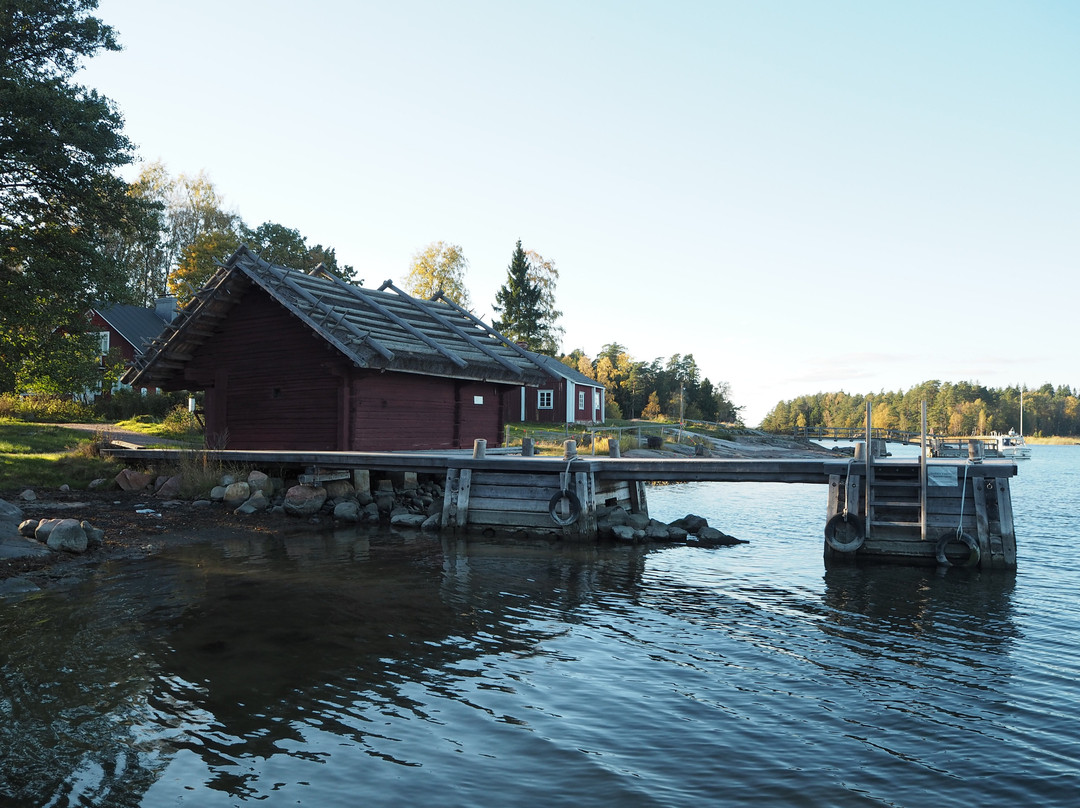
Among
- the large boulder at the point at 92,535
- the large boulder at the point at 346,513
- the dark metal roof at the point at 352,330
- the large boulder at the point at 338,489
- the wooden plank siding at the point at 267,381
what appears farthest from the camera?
the wooden plank siding at the point at 267,381

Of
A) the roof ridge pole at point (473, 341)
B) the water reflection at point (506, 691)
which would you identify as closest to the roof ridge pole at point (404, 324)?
the roof ridge pole at point (473, 341)

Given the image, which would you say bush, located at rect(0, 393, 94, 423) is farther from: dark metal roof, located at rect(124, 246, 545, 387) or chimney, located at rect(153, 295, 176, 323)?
chimney, located at rect(153, 295, 176, 323)

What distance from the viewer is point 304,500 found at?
1866cm

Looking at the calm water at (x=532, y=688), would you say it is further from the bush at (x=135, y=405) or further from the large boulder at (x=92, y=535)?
the bush at (x=135, y=405)

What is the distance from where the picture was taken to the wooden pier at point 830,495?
13.4 meters

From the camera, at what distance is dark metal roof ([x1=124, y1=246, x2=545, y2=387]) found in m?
19.9

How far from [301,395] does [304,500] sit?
4.21 m

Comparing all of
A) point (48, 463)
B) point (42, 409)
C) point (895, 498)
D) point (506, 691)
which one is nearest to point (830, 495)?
point (895, 498)

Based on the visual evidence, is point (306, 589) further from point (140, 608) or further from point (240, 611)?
point (140, 608)

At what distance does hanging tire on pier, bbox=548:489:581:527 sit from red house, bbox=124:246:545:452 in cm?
630

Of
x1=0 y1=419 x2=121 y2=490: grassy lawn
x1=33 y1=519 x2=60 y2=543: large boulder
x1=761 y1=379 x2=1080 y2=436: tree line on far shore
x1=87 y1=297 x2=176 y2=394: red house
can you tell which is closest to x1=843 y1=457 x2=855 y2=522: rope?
x1=33 y1=519 x2=60 y2=543: large boulder

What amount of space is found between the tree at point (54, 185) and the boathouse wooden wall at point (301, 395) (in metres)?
3.93

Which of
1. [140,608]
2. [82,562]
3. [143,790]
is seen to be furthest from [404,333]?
[143,790]

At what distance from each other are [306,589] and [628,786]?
Answer: 6986 millimetres
